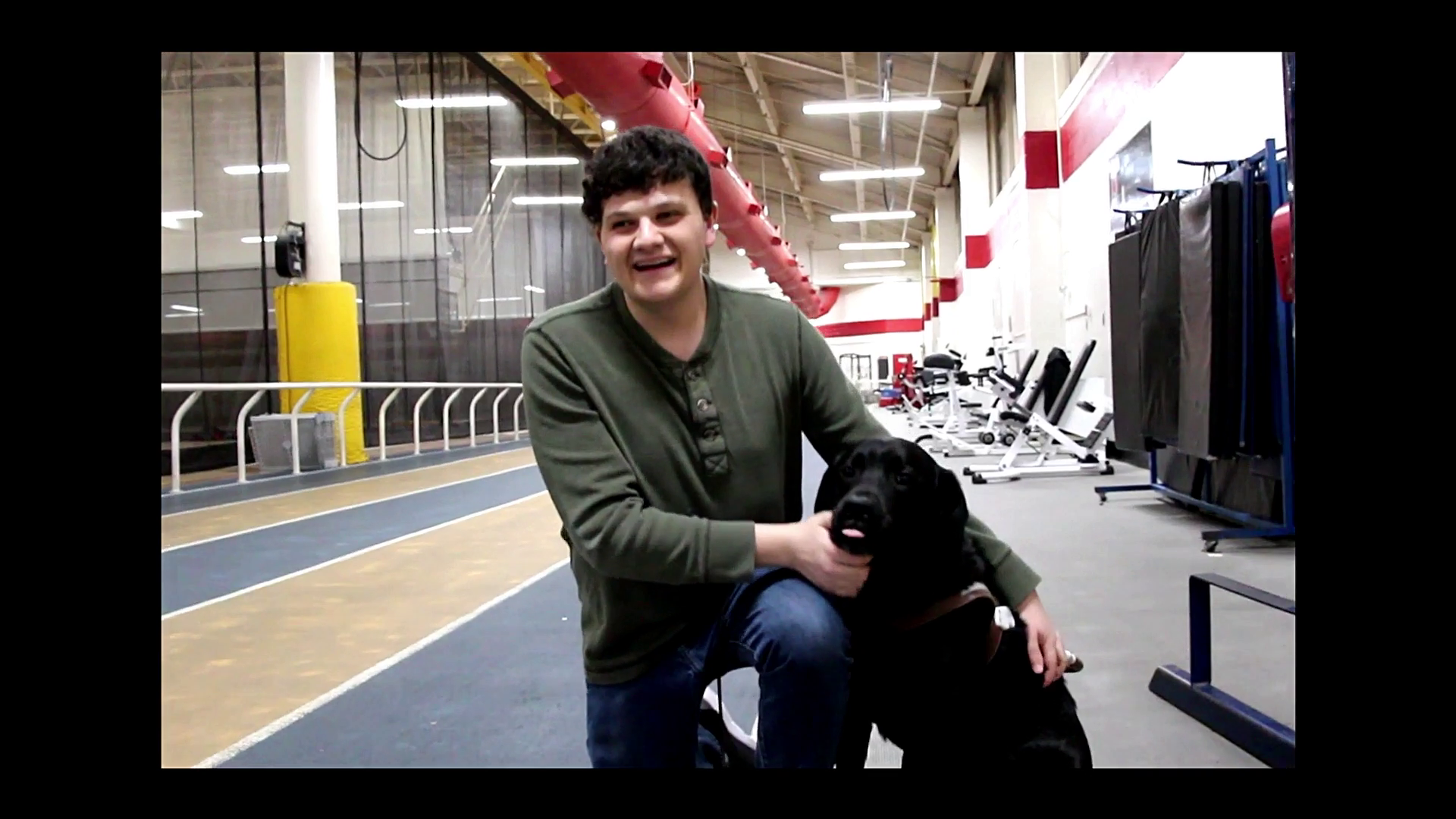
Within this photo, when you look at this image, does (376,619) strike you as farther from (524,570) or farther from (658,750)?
(658,750)

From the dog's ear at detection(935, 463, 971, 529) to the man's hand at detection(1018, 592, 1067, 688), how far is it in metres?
0.15

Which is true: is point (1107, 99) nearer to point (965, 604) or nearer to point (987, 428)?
point (987, 428)

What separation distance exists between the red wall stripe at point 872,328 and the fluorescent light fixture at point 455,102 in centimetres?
1463

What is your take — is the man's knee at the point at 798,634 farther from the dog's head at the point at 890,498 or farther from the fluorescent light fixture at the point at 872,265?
the fluorescent light fixture at the point at 872,265

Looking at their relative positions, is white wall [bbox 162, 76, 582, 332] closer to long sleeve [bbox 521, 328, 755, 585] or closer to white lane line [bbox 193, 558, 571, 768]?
white lane line [bbox 193, 558, 571, 768]

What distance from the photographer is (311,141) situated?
7.39m

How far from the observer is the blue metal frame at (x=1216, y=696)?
1561mm

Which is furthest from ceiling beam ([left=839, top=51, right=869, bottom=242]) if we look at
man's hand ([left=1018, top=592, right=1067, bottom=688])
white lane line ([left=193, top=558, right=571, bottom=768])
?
man's hand ([left=1018, top=592, right=1067, bottom=688])

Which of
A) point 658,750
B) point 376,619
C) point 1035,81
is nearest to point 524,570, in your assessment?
point 376,619

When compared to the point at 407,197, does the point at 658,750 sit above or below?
below

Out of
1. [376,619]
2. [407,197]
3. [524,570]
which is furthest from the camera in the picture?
[407,197]

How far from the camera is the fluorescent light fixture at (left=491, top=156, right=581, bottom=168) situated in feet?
42.6
